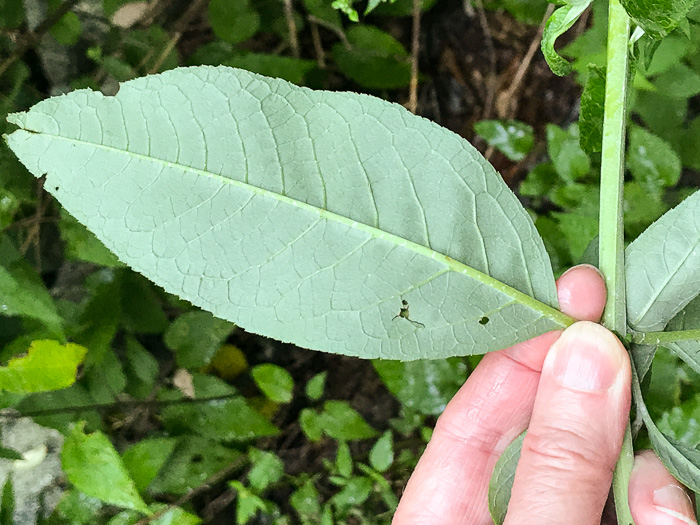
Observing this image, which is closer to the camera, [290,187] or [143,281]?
[290,187]

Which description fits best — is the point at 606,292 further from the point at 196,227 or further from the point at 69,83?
the point at 69,83

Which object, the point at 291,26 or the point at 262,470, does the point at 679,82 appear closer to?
the point at 291,26

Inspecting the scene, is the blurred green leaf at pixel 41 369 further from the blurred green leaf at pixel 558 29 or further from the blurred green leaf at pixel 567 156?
the blurred green leaf at pixel 567 156

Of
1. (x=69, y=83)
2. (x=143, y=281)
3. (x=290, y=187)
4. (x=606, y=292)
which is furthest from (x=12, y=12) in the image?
(x=606, y=292)

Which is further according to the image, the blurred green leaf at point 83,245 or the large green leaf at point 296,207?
the blurred green leaf at point 83,245

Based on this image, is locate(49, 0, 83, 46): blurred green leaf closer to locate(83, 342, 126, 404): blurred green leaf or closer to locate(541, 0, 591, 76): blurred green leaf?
locate(83, 342, 126, 404): blurred green leaf

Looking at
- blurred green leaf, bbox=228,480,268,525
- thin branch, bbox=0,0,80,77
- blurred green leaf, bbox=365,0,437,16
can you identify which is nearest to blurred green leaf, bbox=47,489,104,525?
blurred green leaf, bbox=228,480,268,525

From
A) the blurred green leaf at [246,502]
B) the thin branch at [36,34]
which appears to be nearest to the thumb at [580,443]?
the blurred green leaf at [246,502]
